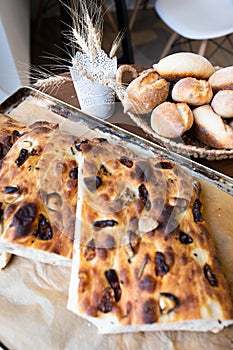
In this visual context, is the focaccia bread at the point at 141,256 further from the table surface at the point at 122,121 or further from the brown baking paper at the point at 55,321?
the table surface at the point at 122,121

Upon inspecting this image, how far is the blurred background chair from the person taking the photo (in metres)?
2.10

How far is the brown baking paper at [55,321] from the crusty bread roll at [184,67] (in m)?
0.55

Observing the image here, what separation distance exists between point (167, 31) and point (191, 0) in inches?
35.8

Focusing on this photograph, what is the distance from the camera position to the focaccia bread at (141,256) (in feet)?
2.77

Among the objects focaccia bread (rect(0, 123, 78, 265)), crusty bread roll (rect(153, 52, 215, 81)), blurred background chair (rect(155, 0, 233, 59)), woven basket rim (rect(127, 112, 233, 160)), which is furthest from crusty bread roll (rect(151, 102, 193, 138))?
blurred background chair (rect(155, 0, 233, 59))

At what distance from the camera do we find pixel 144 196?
1.00 metres

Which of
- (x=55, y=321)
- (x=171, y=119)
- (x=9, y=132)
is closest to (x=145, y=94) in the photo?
(x=171, y=119)

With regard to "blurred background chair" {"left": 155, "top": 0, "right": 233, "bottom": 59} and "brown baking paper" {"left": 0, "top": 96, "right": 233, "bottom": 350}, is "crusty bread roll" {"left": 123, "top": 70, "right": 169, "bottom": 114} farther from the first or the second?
"blurred background chair" {"left": 155, "top": 0, "right": 233, "bottom": 59}

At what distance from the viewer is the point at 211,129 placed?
3.97 ft

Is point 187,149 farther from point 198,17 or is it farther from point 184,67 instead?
point 198,17

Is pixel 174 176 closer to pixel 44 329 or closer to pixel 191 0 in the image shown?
pixel 44 329

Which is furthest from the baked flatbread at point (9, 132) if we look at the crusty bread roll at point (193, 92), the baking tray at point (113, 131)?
the crusty bread roll at point (193, 92)

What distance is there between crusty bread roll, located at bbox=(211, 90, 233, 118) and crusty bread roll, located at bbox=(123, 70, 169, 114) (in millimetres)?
175

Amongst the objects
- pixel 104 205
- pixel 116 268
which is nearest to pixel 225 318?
pixel 116 268
